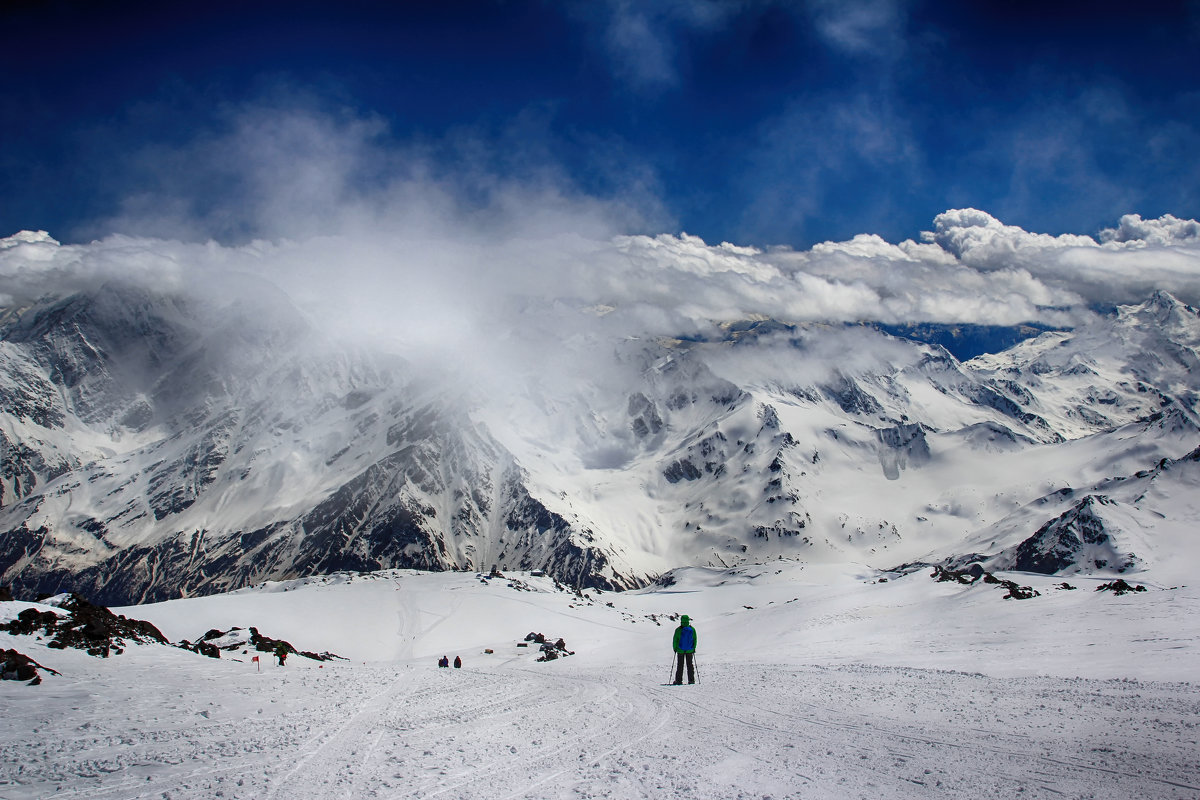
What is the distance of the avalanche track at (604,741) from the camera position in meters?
9.66

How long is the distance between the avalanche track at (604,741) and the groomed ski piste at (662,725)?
0.06m

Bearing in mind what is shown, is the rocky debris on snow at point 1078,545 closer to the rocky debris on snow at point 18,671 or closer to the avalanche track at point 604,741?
the avalanche track at point 604,741

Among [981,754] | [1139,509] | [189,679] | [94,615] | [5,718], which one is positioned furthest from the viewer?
[1139,509]

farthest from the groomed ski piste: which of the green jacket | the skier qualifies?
the green jacket

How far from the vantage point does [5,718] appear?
12.9 metres

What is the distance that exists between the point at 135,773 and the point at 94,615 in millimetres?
19653

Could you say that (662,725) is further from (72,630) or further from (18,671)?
(72,630)

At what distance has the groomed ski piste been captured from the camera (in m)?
9.79

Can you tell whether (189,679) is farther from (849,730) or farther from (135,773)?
(849,730)

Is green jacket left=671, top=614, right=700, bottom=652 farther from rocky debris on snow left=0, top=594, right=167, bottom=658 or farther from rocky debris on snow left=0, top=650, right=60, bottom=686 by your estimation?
rocky debris on snow left=0, top=594, right=167, bottom=658

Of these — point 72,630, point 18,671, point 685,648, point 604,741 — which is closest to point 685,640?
point 685,648

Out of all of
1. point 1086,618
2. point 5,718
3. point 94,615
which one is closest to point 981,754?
point 5,718

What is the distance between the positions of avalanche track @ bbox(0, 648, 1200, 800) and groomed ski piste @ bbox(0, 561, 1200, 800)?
60 millimetres

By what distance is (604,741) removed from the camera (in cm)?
1273
